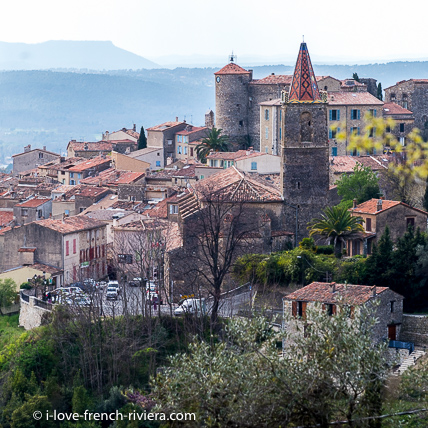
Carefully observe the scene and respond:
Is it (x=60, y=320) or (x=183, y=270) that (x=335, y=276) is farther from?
(x=60, y=320)

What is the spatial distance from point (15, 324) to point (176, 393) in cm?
1963

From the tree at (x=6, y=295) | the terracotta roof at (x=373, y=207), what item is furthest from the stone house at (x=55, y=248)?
the terracotta roof at (x=373, y=207)

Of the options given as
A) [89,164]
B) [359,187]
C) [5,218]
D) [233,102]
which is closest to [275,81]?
[233,102]

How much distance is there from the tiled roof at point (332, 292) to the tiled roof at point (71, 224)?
16.5m

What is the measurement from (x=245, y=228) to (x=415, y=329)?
8.88 m

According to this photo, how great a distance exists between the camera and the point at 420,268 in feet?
102

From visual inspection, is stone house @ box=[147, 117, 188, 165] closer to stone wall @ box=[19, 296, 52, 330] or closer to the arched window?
the arched window

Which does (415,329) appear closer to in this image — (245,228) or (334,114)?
(245,228)

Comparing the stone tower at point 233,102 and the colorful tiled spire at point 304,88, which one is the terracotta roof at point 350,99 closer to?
the stone tower at point 233,102

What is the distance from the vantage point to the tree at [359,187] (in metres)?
40.8

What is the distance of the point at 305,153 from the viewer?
126 feet

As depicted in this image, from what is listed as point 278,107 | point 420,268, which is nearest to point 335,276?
point 420,268

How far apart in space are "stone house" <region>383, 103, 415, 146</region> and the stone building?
6.89ft

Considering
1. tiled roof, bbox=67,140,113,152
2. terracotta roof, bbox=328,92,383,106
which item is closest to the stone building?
terracotta roof, bbox=328,92,383,106
